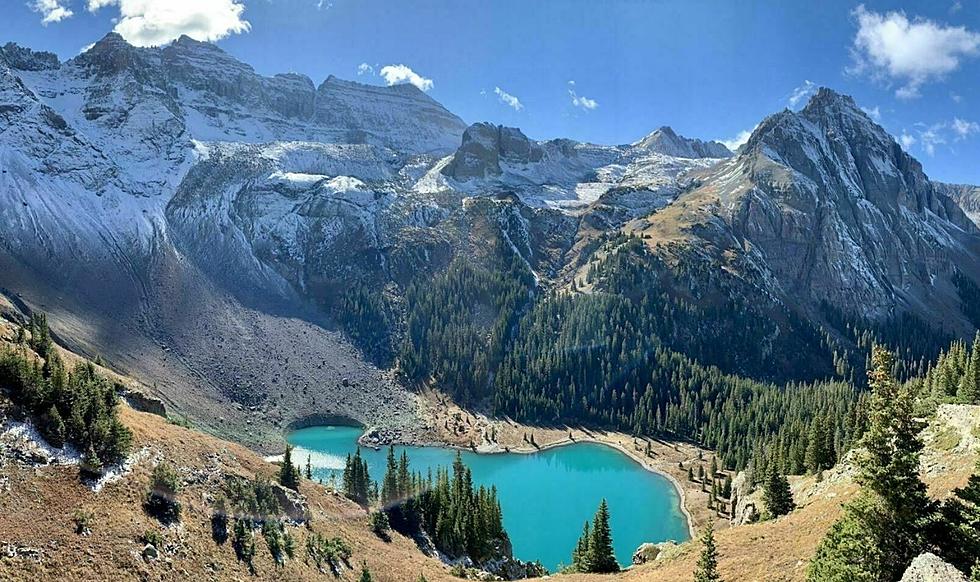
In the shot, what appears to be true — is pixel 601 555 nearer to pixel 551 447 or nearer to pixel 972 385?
pixel 972 385

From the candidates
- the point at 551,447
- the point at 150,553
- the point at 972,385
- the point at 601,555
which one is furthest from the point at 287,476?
the point at 551,447

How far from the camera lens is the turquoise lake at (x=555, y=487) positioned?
84750mm

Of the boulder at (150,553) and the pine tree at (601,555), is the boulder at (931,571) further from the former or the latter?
the boulder at (150,553)

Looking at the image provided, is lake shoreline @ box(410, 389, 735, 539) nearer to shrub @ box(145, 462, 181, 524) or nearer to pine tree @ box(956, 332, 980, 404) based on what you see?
pine tree @ box(956, 332, 980, 404)

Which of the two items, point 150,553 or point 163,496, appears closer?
point 150,553

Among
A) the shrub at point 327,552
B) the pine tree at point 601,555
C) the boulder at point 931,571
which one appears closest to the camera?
the boulder at point 931,571

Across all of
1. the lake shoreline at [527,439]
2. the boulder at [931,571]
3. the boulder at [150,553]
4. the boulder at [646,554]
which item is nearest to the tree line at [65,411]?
the boulder at [150,553]

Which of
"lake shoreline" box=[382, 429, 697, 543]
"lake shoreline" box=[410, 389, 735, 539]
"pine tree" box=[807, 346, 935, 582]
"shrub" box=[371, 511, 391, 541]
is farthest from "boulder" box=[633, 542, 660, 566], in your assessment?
"lake shoreline" box=[382, 429, 697, 543]

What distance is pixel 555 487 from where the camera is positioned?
106938mm

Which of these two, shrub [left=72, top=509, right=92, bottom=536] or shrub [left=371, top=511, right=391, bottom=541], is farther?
shrub [left=371, top=511, right=391, bottom=541]

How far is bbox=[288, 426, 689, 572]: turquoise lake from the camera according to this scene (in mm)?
84750

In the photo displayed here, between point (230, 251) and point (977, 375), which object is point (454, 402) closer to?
point (230, 251)

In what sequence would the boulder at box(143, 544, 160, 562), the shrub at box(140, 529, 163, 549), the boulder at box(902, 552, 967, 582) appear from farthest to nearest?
the shrub at box(140, 529, 163, 549) → the boulder at box(143, 544, 160, 562) → the boulder at box(902, 552, 967, 582)

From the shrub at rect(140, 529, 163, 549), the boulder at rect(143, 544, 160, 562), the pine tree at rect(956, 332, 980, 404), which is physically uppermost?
the pine tree at rect(956, 332, 980, 404)
